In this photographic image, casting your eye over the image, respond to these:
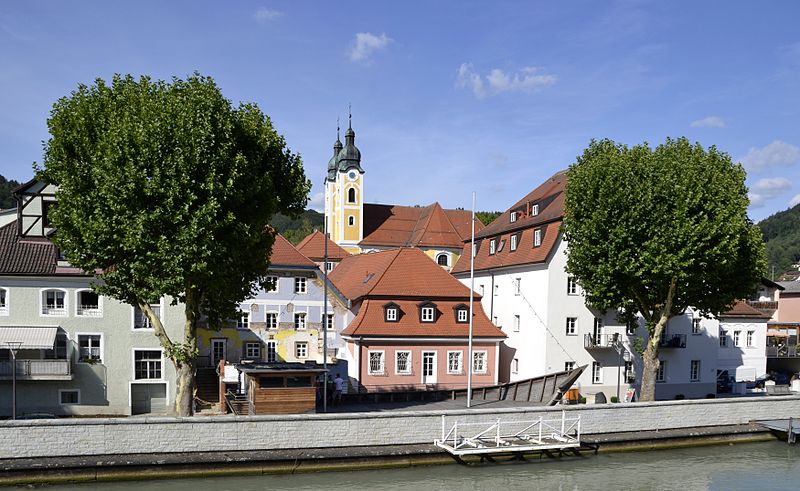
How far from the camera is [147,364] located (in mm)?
29875

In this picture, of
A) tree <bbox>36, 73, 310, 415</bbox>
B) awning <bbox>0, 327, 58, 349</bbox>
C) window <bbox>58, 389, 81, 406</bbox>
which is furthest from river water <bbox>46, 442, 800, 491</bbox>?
window <bbox>58, 389, 81, 406</bbox>

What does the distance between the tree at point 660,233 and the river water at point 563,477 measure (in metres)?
6.12

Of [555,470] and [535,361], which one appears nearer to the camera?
[555,470]

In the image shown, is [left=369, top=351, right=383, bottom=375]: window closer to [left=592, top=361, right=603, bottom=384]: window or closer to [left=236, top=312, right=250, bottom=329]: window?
[left=236, top=312, right=250, bottom=329]: window

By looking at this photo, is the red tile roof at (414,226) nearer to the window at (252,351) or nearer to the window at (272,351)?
the window at (272,351)

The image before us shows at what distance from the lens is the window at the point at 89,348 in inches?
1145

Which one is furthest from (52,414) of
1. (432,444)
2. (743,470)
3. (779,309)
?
(779,309)

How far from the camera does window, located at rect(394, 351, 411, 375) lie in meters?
34.8

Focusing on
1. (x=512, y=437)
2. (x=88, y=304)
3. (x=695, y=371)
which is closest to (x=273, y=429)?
(x=512, y=437)

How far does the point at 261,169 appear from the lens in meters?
24.4

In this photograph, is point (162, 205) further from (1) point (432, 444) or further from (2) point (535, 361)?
(2) point (535, 361)

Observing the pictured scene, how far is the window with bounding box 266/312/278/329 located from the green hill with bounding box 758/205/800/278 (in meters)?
99.3

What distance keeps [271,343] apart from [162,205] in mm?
17590

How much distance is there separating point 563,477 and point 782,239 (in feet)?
520
